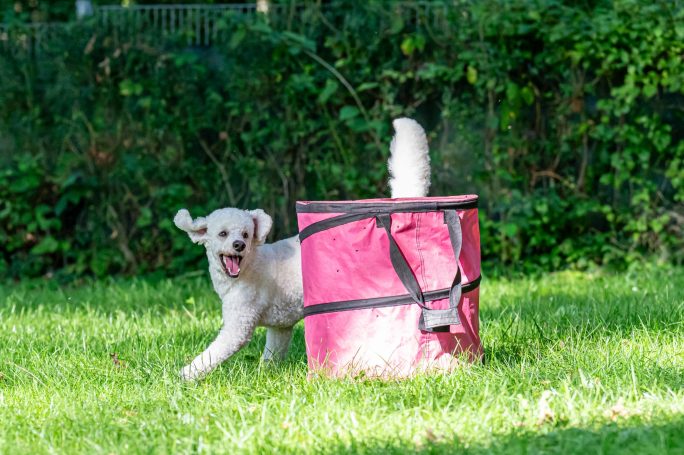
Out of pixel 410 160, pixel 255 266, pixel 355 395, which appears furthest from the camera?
pixel 410 160

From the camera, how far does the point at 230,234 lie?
12.6 feet

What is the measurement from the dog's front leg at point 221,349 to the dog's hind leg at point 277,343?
310 millimetres

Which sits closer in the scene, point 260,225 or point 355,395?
point 355,395

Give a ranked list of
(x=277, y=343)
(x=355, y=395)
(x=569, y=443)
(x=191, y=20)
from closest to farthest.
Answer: (x=569, y=443) → (x=355, y=395) → (x=277, y=343) → (x=191, y=20)

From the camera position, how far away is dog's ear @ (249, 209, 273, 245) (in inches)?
154

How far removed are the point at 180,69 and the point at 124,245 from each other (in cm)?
148

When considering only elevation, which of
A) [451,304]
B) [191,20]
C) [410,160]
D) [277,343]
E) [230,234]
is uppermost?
[191,20]

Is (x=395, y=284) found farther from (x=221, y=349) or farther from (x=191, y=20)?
(x=191, y=20)

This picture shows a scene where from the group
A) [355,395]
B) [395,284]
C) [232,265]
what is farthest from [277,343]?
[355,395]

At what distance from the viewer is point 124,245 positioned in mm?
7734

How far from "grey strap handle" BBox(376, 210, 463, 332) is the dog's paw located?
87cm

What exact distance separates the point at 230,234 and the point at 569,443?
1.64m

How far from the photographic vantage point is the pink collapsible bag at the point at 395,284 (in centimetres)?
359

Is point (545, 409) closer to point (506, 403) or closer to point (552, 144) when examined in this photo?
point (506, 403)
